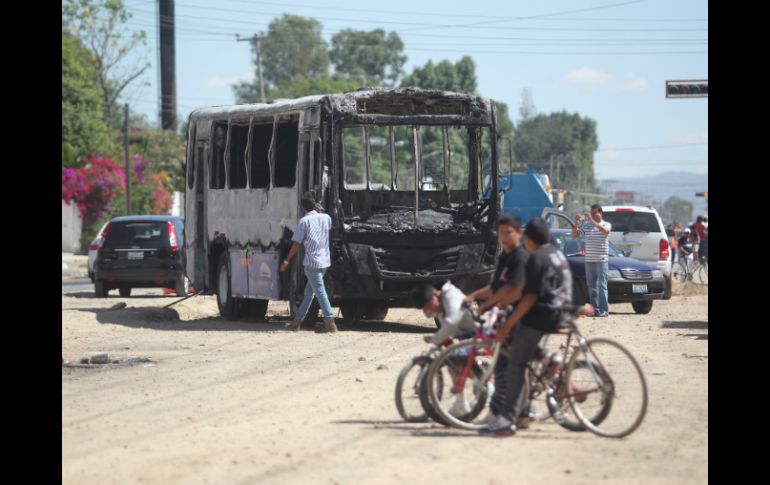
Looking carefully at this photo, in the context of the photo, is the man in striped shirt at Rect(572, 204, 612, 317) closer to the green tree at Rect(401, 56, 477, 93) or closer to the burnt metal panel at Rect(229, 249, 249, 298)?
the burnt metal panel at Rect(229, 249, 249, 298)

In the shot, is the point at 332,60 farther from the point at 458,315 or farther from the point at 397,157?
the point at 458,315

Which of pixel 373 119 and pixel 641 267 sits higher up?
pixel 373 119

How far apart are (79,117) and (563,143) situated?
12255 centimetres

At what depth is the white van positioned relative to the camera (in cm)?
3011

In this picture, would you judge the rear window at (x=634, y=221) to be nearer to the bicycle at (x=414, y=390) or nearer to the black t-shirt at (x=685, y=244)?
the black t-shirt at (x=685, y=244)

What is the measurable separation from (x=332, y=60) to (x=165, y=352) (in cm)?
15521

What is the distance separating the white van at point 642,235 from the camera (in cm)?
3011

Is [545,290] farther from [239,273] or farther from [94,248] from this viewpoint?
[94,248]

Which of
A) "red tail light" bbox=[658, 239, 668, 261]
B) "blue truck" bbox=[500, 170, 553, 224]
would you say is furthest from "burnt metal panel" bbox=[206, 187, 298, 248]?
"blue truck" bbox=[500, 170, 553, 224]

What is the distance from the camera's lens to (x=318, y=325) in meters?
21.1

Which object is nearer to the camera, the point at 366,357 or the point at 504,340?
the point at 504,340

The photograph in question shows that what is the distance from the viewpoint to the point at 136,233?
2992 cm

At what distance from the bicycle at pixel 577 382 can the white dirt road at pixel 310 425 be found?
0.14m
